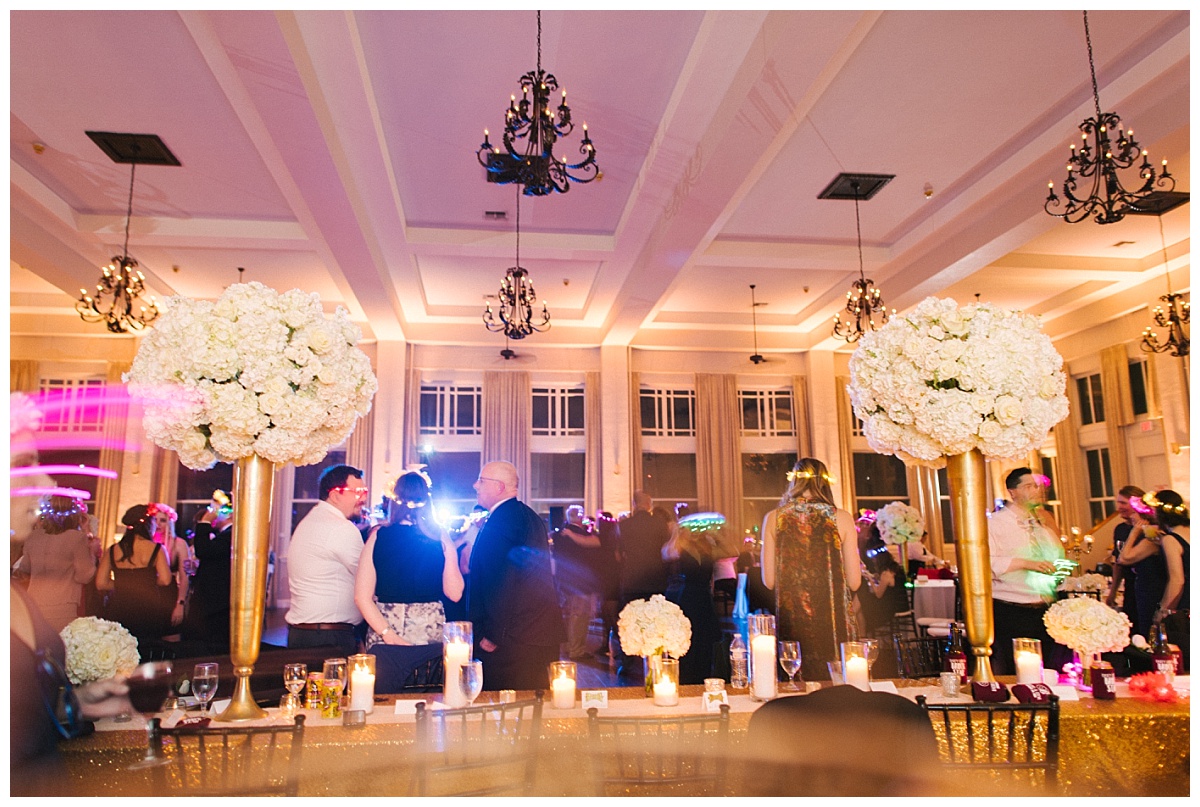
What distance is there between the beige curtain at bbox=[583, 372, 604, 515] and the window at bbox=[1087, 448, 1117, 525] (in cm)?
749

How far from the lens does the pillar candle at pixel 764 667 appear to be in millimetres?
2581

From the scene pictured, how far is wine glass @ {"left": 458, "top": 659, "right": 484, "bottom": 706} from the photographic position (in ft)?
8.03

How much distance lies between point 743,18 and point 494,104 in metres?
2.26

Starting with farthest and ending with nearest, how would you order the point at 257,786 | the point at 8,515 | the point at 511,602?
1. the point at 511,602
2. the point at 257,786
3. the point at 8,515

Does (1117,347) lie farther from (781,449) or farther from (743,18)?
(743,18)

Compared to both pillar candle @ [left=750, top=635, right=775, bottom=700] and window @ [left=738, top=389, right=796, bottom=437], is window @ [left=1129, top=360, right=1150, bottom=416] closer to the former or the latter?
window @ [left=738, top=389, right=796, bottom=437]

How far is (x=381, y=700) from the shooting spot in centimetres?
265

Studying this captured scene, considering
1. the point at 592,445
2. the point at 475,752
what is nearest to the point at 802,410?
the point at 592,445

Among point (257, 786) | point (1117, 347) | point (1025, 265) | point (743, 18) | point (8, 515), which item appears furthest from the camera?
point (1117, 347)

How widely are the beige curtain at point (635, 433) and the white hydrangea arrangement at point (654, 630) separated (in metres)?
9.87

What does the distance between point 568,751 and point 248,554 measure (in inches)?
42.4

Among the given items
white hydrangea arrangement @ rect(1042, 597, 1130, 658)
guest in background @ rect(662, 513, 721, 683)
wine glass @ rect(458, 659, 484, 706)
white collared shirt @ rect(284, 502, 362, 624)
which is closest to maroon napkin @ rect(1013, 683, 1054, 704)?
white hydrangea arrangement @ rect(1042, 597, 1130, 658)
